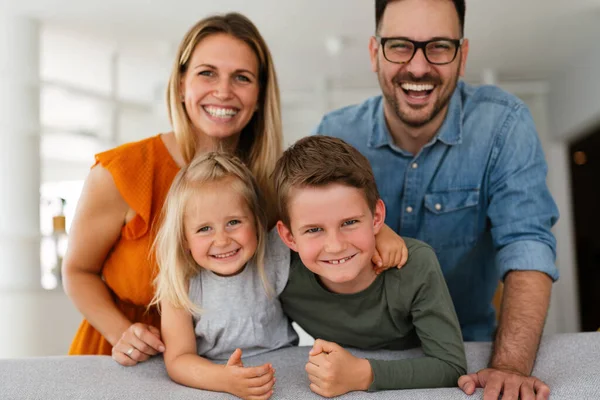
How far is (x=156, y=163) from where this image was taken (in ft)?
5.57

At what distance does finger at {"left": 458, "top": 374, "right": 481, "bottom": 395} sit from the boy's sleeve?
58 millimetres

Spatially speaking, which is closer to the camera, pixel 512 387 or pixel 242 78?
pixel 512 387

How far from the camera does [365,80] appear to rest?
6.50m

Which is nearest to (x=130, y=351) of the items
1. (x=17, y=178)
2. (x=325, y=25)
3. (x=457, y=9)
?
(x=457, y=9)

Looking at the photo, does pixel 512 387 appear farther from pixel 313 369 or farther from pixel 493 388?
pixel 313 369

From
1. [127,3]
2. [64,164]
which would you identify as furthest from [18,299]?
[64,164]

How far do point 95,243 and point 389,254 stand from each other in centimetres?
73

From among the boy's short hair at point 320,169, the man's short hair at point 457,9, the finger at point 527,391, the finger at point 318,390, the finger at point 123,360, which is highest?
the man's short hair at point 457,9

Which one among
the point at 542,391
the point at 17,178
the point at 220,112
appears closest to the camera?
the point at 542,391

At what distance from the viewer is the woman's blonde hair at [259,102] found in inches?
69.0

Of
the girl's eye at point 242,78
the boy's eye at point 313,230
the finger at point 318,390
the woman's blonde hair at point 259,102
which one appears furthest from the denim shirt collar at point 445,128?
the finger at point 318,390

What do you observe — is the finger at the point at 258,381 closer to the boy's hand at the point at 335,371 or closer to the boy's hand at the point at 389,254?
the boy's hand at the point at 335,371

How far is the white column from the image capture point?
4359mm

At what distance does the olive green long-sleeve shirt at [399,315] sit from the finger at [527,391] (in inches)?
5.8
